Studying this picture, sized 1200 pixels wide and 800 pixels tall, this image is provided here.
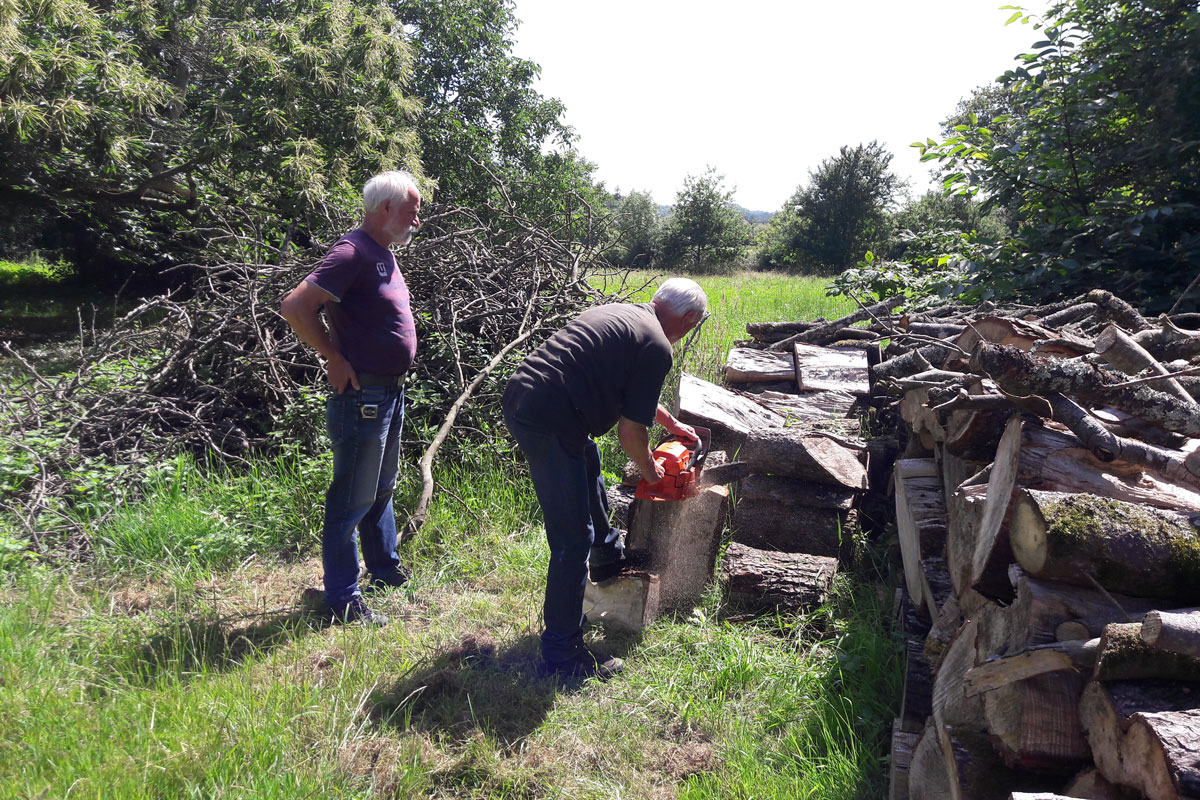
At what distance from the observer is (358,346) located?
3.18m

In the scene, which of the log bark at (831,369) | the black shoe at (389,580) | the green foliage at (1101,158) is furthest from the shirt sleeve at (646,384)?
the green foliage at (1101,158)

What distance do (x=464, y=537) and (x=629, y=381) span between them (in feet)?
6.43

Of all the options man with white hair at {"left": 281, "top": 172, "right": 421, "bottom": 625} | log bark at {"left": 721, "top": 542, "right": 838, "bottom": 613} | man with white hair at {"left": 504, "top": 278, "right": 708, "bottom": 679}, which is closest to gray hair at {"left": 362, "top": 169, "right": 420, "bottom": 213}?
man with white hair at {"left": 281, "top": 172, "right": 421, "bottom": 625}

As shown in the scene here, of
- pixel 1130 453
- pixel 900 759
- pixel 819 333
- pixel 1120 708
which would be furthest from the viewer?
pixel 819 333

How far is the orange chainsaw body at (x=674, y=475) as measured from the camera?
327 centimetres

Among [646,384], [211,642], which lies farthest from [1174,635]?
[211,642]

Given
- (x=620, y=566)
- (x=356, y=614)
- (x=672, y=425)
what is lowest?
(x=356, y=614)

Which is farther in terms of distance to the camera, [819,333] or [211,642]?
[819,333]

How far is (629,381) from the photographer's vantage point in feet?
9.46

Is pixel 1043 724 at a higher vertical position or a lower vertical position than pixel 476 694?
higher

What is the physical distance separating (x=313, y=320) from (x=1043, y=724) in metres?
2.96

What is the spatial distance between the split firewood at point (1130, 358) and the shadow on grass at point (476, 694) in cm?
241

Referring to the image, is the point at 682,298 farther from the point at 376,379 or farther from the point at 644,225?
the point at 644,225

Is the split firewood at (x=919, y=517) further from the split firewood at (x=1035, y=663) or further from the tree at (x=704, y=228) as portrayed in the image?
the tree at (x=704, y=228)
